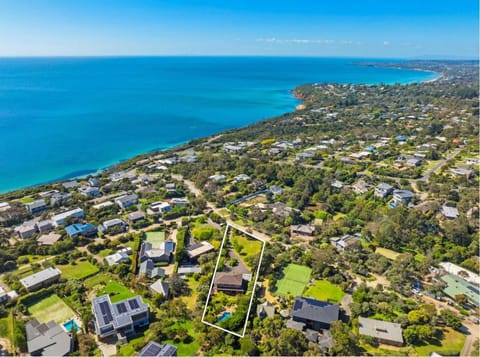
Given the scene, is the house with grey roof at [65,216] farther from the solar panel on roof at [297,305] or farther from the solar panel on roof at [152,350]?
the solar panel on roof at [297,305]

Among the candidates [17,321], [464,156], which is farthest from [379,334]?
[464,156]

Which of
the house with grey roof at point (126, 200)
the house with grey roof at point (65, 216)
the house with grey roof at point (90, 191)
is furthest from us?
the house with grey roof at point (90, 191)

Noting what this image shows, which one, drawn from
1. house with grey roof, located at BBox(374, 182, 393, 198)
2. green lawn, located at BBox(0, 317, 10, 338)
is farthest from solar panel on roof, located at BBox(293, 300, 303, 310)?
house with grey roof, located at BBox(374, 182, 393, 198)

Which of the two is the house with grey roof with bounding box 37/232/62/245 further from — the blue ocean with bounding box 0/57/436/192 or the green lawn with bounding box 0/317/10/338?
the blue ocean with bounding box 0/57/436/192

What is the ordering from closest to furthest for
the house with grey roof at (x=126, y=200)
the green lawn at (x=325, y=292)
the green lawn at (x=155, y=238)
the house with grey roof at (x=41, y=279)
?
the green lawn at (x=325, y=292) < the house with grey roof at (x=41, y=279) < the green lawn at (x=155, y=238) < the house with grey roof at (x=126, y=200)

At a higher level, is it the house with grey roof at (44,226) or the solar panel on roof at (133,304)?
the solar panel on roof at (133,304)

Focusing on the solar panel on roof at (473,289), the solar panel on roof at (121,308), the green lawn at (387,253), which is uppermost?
the solar panel on roof at (121,308)

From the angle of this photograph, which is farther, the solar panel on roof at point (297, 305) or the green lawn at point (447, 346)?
the solar panel on roof at point (297, 305)

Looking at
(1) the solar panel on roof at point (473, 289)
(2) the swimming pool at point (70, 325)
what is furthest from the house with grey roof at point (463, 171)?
(2) the swimming pool at point (70, 325)
